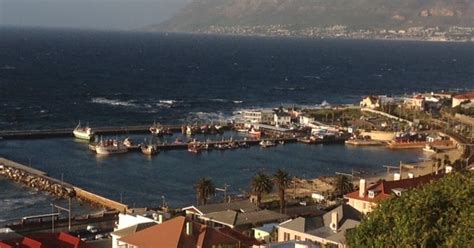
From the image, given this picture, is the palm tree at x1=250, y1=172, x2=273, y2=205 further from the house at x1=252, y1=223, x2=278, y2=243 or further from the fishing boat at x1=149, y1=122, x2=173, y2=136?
the fishing boat at x1=149, y1=122, x2=173, y2=136

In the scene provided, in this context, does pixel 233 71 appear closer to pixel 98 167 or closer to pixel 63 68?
pixel 63 68

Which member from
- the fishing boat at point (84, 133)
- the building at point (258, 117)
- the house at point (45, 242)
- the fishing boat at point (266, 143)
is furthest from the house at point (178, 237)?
the building at point (258, 117)

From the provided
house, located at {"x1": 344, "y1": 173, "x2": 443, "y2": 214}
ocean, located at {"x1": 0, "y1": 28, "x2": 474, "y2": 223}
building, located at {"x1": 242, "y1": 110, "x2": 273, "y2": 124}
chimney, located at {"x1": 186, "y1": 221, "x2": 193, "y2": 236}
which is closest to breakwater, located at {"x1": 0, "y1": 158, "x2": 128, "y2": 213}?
ocean, located at {"x1": 0, "y1": 28, "x2": 474, "y2": 223}

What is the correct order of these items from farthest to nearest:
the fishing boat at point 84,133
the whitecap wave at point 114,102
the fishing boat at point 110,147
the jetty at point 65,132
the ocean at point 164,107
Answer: the whitecap wave at point 114,102
the jetty at point 65,132
the fishing boat at point 84,133
the fishing boat at point 110,147
the ocean at point 164,107

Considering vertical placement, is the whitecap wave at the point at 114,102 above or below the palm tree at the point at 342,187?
below

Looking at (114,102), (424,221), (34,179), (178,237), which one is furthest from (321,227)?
(114,102)

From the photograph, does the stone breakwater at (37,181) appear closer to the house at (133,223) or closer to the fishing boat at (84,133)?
the house at (133,223)

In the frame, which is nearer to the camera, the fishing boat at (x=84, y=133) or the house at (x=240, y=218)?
the house at (x=240, y=218)

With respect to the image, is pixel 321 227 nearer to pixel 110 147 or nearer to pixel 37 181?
pixel 37 181
